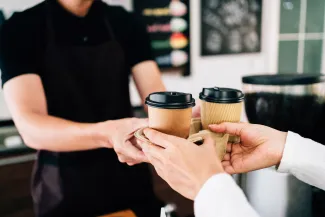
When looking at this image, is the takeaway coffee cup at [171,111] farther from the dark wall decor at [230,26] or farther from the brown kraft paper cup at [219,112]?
the dark wall decor at [230,26]

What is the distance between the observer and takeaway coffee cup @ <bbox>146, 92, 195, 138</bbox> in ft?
2.43

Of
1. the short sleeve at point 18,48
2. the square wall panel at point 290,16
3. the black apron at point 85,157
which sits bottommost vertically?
the black apron at point 85,157

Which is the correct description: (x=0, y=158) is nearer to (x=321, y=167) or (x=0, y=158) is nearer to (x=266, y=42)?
(x=321, y=167)

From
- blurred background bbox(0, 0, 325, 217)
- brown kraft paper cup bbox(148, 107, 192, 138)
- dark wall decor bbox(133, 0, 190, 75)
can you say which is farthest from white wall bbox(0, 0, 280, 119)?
brown kraft paper cup bbox(148, 107, 192, 138)

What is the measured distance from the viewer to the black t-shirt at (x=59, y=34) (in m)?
1.29

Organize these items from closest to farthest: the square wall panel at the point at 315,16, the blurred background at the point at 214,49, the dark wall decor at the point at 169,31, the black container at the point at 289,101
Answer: the black container at the point at 289,101 < the blurred background at the point at 214,49 < the dark wall decor at the point at 169,31 < the square wall panel at the point at 315,16

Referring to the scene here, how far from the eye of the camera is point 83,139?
118 centimetres

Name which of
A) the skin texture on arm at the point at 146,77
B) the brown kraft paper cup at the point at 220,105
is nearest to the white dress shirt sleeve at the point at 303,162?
the brown kraft paper cup at the point at 220,105

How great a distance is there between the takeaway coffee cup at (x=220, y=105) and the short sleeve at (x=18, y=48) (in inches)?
29.5

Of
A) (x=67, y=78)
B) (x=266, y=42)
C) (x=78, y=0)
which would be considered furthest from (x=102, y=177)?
(x=266, y=42)

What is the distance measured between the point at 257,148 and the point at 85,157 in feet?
2.45

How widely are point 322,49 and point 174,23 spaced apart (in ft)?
→ 6.43

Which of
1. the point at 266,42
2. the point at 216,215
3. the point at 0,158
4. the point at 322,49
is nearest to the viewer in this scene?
the point at 216,215

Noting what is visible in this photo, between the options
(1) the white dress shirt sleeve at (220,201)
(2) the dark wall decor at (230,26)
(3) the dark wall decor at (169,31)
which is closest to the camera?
(1) the white dress shirt sleeve at (220,201)
